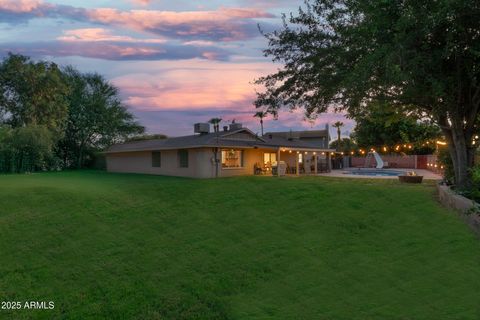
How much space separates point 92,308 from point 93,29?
16156 mm

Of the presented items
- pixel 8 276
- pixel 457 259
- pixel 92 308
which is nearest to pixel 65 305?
pixel 92 308

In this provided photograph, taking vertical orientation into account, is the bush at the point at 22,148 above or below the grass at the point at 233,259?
above

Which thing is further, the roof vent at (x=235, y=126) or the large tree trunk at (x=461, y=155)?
the roof vent at (x=235, y=126)

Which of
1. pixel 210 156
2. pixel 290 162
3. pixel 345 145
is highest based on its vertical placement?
pixel 345 145

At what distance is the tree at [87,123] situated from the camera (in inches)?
1714

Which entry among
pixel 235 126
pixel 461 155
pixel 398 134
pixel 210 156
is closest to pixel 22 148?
pixel 210 156

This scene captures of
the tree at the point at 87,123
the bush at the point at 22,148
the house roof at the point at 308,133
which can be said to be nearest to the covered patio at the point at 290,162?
the house roof at the point at 308,133

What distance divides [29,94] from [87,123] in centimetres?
641

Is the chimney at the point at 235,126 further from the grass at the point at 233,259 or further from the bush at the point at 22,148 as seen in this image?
the bush at the point at 22,148

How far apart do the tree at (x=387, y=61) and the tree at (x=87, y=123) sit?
29167 millimetres

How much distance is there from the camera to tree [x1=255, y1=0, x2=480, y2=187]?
12845 millimetres

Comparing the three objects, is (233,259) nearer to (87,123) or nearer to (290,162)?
(290,162)

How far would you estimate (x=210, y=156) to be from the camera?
2578 centimetres

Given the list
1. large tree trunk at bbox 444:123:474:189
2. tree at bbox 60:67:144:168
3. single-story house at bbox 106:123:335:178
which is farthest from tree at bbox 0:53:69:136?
large tree trunk at bbox 444:123:474:189
